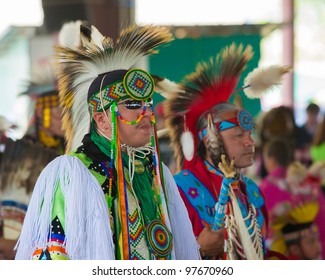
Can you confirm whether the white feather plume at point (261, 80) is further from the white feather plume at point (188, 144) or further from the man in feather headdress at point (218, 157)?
the white feather plume at point (188, 144)

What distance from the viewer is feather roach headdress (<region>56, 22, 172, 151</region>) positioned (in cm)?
259

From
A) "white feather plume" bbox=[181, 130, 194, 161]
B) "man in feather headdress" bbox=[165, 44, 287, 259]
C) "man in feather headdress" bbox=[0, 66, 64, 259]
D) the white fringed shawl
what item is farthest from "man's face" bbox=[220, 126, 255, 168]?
"man in feather headdress" bbox=[0, 66, 64, 259]

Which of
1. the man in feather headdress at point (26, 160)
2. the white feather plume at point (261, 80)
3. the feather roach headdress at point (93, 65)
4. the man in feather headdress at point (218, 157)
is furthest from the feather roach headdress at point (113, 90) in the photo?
the man in feather headdress at point (26, 160)

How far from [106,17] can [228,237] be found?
3.04m

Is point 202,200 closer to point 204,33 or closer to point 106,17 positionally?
point 106,17

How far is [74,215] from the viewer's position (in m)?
2.38

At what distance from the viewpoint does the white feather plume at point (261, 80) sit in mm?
3342

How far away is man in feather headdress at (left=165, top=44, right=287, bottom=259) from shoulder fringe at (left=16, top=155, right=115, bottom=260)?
32.4 inches

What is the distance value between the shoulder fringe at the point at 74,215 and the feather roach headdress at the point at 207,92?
0.98 metres

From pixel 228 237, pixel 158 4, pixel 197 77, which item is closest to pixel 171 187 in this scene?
pixel 228 237

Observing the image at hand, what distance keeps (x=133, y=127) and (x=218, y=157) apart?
0.84 m

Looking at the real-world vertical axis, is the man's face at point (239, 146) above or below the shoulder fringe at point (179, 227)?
above
